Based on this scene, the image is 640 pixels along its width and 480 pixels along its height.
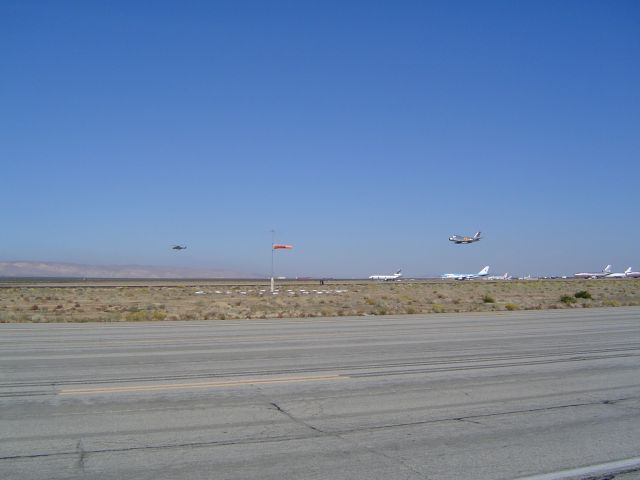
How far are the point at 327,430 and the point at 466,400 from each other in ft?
10.0

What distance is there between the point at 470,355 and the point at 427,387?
16.4 feet

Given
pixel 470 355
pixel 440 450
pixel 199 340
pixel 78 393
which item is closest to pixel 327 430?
pixel 440 450

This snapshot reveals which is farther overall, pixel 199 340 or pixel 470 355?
pixel 199 340

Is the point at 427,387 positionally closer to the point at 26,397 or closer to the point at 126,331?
the point at 26,397

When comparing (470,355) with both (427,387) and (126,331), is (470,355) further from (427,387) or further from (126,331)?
(126,331)

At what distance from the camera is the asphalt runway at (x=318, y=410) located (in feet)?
22.1

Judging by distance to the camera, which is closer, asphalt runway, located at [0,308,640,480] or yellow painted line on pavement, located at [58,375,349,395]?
asphalt runway, located at [0,308,640,480]

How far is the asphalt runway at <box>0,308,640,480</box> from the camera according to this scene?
22.1 feet

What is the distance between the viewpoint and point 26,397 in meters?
10.1

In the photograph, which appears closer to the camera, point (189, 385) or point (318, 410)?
point (318, 410)

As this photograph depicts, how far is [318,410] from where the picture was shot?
9359 mm

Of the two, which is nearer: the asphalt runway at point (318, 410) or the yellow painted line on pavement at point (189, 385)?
the asphalt runway at point (318, 410)

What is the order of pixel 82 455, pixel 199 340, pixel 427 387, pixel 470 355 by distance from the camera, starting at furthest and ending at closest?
pixel 199 340 < pixel 470 355 < pixel 427 387 < pixel 82 455

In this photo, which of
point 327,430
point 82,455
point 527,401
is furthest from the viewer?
point 527,401
